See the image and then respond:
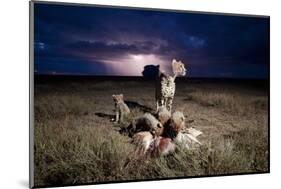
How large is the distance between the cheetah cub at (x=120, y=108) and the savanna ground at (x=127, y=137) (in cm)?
4

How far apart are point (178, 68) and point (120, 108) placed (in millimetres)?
634

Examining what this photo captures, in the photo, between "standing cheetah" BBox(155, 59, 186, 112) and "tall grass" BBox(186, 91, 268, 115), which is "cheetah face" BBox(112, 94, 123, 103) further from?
"tall grass" BBox(186, 91, 268, 115)

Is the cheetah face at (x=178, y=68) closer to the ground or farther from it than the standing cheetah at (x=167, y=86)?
farther from it

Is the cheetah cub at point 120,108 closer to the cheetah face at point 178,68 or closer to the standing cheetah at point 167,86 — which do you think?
the standing cheetah at point 167,86

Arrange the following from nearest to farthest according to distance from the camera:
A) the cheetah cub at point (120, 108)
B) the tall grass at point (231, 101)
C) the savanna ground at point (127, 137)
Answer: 1. the savanna ground at point (127, 137)
2. the cheetah cub at point (120, 108)
3. the tall grass at point (231, 101)

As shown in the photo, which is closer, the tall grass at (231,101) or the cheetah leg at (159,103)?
the cheetah leg at (159,103)

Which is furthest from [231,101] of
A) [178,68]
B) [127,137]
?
[127,137]

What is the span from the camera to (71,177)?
359 cm

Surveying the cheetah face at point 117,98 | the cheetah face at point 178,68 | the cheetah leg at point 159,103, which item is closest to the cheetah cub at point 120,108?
the cheetah face at point 117,98

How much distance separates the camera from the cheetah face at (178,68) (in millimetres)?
3867

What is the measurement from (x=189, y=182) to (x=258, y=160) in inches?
29.0

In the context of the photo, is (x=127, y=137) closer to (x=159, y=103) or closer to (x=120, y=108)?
(x=120, y=108)

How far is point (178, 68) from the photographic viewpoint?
12.7ft

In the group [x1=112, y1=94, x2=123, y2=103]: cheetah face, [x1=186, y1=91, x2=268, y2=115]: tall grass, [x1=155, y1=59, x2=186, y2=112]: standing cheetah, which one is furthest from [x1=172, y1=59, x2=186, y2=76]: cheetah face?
[x1=112, y1=94, x2=123, y2=103]: cheetah face
